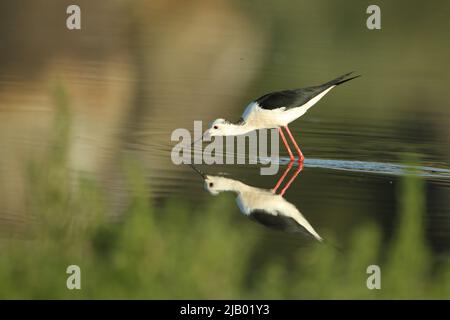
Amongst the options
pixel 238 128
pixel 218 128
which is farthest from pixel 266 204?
pixel 238 128

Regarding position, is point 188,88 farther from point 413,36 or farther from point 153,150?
point 413,36

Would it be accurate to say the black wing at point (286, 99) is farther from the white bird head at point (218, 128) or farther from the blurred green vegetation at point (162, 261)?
the blurred green vegetation at point (162, 261)

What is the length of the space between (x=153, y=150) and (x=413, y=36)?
9727 millimetres

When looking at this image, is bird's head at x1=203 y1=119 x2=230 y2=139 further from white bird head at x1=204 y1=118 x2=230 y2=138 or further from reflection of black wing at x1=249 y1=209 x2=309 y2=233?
reflection of black wing at x1=249 y1=209 x2=309 y2=233

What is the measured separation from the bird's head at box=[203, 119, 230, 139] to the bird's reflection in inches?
42.5

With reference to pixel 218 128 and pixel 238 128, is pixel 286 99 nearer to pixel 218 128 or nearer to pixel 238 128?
pixel 238 128

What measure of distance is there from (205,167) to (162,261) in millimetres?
4009

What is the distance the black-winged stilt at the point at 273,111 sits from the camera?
10781 millimetres

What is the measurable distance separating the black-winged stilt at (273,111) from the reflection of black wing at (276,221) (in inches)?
96.7

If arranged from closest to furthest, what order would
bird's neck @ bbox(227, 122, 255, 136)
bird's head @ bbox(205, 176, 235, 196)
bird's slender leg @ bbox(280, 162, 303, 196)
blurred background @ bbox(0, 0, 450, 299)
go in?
blurred background @ bbox(0, 0, 450, 299) → bird's head @ bbox(205, 176, 235, 196) → bird's slender leg @ bbox(280, 162, 303, 196) → bird's neck @ bbox(227, 122, 255, 136)

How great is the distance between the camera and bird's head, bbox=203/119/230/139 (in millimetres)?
10758

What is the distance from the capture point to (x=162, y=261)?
585 centimetres

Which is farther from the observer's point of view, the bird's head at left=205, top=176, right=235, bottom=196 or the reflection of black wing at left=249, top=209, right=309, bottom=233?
the bird's head at left=205, top=176, right=235, bottom=196

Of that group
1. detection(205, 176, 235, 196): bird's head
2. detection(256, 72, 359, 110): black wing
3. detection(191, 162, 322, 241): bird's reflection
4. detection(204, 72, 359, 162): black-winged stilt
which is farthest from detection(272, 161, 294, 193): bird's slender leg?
detection(256, 72, 359, 110): black wing
